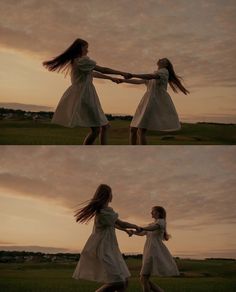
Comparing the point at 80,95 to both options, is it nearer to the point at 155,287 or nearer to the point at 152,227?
the point at 152,227

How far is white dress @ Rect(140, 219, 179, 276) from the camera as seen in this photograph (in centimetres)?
512

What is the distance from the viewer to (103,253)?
4.67m

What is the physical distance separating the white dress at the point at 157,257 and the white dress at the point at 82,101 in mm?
873

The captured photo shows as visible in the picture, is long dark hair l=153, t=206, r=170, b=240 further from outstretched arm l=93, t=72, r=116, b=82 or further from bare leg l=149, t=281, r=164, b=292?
outstretched arm l=93, t=72, r=116, b=82

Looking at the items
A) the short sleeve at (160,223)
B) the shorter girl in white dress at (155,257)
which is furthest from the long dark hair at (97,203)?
the short sleeve at (160,223)

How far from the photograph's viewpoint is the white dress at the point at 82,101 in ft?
17.0

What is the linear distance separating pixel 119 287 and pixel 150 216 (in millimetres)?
1103

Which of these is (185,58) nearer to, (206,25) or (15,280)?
(206,25)

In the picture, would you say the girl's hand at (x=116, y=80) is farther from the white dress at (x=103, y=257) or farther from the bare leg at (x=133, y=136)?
the white dress at (x=103, y=257)

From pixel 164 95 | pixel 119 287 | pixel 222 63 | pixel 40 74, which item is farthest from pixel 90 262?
pixel 222 63

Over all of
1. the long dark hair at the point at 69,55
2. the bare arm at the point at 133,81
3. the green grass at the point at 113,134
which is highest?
the long dark hair at the point at 69,55

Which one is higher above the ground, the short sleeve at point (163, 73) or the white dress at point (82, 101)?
the short sleeve at point (163, 73)

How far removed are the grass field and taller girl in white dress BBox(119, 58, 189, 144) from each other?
1.06 m

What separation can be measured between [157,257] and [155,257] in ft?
0.05
